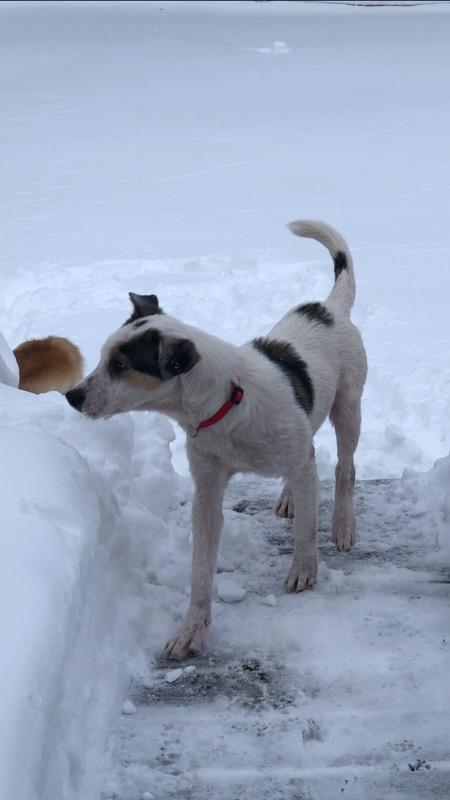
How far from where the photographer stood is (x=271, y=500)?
4297 mm

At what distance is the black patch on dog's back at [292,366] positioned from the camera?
11.0ft

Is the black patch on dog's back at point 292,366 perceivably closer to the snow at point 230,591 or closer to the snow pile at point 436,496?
the snow at point 230,591

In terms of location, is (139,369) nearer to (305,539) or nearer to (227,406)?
(227,406)

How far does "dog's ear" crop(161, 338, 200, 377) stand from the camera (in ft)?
9.34

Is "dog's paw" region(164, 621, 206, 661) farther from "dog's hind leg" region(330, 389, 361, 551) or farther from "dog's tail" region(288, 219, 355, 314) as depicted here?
"dog's tail" region(288, 219, 355, 314)

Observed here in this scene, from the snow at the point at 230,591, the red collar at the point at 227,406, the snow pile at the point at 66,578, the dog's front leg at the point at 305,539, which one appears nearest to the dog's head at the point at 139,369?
the red collar at the point at 227,406

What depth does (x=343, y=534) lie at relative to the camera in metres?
3.82

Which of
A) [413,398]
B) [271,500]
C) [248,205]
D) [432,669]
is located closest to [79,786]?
[432,669]

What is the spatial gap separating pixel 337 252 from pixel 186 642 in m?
1.90

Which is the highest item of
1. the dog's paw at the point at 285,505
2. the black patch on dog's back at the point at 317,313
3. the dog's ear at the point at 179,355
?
the dog's ear at the point at 179,355

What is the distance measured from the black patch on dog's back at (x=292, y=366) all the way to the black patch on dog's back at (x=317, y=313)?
1.02ft

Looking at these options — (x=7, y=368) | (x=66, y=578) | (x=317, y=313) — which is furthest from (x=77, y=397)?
(x=7, y=368)

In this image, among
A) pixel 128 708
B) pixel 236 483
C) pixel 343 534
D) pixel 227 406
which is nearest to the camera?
pixel 128 708

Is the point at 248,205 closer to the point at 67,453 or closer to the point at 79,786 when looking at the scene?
the point at 67,453
